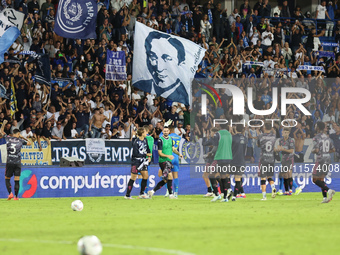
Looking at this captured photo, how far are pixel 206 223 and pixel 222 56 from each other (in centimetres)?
1972

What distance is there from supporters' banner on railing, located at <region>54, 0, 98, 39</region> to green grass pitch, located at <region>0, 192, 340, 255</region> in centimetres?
1068

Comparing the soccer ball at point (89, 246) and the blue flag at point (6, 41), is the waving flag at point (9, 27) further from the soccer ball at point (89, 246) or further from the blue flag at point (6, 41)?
the soccer ball at point (89, 246)

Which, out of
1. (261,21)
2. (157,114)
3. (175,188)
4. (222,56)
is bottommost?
(175,188)

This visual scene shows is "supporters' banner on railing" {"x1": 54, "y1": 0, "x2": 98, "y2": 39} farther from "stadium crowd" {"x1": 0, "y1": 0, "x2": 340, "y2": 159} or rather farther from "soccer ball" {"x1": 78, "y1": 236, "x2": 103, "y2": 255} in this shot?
"soccer ball" {"x1": 78, "y1": 236, "x2": 103, "y2": 255}

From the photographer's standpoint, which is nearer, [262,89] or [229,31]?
→ [262,89]

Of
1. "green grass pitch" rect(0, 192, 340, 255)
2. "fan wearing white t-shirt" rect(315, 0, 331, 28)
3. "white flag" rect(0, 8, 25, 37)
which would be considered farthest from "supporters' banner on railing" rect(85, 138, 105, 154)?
"fan wearing white t-shirt" rect(315, 0, 331, 28)

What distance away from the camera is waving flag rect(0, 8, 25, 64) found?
938 inches

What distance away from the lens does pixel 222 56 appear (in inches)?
1256

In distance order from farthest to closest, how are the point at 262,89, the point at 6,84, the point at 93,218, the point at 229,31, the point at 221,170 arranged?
the point at 229,31 → the point at 262,89 → the point at 6,84 → the point at 221,170 → the point at 93,218

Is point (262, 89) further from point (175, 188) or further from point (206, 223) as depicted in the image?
point (206, 223)

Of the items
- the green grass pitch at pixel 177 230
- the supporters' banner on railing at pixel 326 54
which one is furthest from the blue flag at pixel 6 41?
the supporters' banner on railing at pixel 326 54

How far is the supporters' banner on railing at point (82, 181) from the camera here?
23938 mm

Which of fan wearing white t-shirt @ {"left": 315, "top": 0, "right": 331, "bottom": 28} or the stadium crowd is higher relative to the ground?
fan wearing white t-shirt @ {"left": 315, "top": 0, "right": 331, "bottom": 28}

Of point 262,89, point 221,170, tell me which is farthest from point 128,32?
point 221,170
